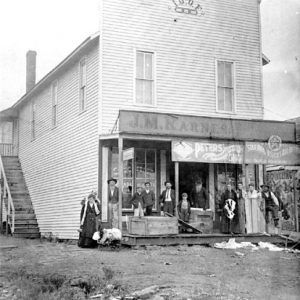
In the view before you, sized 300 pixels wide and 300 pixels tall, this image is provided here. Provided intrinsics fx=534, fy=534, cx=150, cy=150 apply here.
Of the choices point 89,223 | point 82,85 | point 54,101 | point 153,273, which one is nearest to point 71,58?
point 82,85

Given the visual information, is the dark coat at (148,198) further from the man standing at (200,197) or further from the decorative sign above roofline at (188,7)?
the decorative sign above roofline at (188,7)

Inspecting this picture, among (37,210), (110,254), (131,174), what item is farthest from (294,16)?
(37,210)

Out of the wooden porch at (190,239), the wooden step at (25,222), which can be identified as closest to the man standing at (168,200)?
the wooden porch at (190,239)

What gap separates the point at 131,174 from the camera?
17.4 metres

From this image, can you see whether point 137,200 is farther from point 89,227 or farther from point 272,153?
point 272,153

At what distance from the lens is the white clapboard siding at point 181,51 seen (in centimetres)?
1696

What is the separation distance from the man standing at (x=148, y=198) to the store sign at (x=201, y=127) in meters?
1.88

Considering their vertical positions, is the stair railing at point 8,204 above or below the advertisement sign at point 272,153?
below

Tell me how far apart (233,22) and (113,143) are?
6.33 meters

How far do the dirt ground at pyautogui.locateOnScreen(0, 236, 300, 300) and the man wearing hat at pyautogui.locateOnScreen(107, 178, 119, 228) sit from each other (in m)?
1.52

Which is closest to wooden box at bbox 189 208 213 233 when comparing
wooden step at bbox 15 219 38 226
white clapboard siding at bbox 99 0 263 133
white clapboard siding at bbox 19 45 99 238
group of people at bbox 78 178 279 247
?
group of people at bbox 78 178 279 247

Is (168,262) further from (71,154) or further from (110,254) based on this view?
(71,154)

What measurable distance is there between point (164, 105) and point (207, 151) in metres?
2.58

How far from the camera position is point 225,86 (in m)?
18.8
